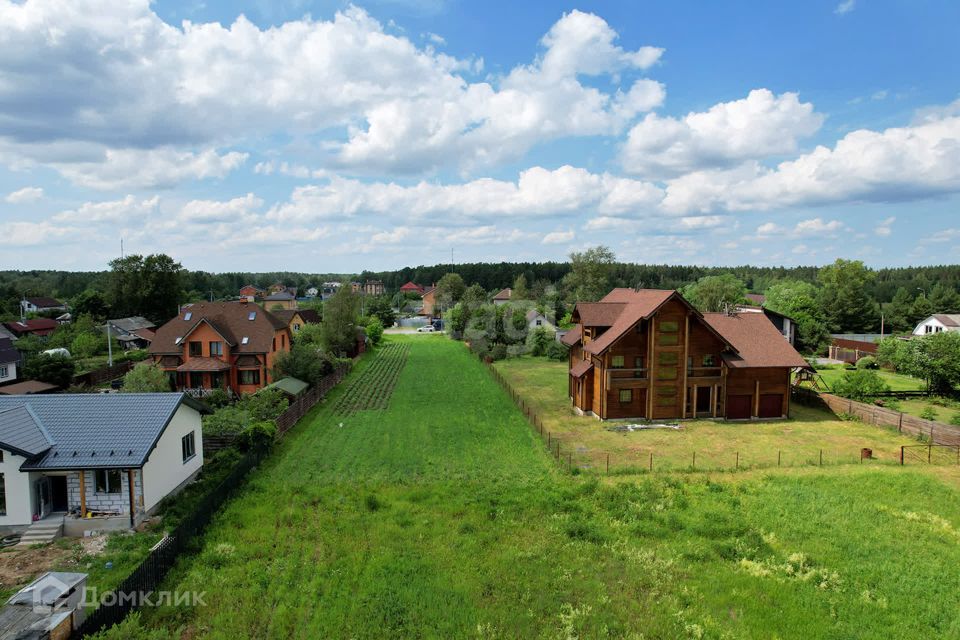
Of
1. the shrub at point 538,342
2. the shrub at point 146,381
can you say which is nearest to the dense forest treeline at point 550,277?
the shrub at point 538,342

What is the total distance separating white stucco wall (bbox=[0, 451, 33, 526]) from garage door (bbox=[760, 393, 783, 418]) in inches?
1423

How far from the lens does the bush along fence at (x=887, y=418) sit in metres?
26.4

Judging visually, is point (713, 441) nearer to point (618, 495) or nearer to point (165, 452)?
point (618, 495)

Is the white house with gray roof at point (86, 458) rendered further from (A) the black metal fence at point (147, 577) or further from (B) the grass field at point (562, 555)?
(B) the grass field at point (562, 555)

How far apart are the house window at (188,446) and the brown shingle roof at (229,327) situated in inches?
698

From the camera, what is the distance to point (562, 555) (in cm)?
1544

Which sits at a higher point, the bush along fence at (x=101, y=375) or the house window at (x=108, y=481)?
the house window at (x=108, y=481)

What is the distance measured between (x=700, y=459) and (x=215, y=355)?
3340cm

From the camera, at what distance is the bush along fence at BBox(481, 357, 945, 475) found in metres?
23.5

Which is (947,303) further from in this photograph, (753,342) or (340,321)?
(340,321)

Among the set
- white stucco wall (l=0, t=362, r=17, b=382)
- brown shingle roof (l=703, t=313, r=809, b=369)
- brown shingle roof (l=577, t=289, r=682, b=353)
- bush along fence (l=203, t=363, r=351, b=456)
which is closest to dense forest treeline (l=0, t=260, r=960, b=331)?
bush along fence (l=203, t=363, r=351, b=456)

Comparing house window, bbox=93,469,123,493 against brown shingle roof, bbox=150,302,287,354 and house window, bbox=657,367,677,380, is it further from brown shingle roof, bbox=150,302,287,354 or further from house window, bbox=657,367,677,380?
house window, bbox=657,367,677,380

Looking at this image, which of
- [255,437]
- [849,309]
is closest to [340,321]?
[255,437]

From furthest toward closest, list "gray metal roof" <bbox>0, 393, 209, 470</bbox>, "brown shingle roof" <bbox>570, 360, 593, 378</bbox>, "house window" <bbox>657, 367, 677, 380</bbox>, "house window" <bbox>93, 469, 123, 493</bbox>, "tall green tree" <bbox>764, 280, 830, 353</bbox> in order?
"tall green tree" <bbox>764, 280, 830, 353</bbox>
"brown shingle roof" <bbox>570, 360, 593, 378</bbox>
"house window" <bbox>657, 367, 677, 380</bbox>
"house window" <bbox>93, 469, 123, 493</bbox>
"gray metal roof" <bbox>0, 393, 209, 470</bbox>
